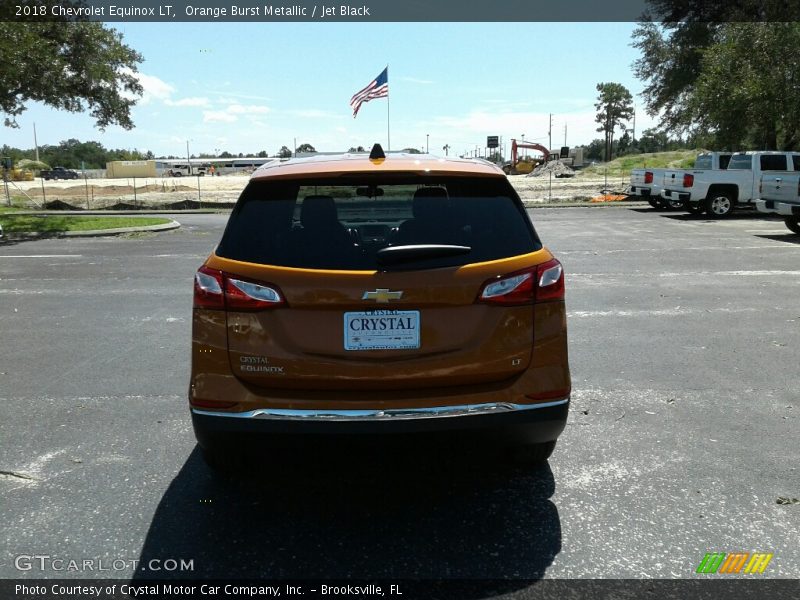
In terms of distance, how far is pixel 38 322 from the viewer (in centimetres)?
808

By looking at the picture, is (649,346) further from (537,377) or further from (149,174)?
(149,174)

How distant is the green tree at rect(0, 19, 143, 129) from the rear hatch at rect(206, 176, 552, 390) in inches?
640

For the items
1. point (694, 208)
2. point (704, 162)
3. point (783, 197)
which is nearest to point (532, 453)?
point (783, 197)

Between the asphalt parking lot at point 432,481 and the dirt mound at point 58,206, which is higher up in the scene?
the dirt mound at point 58,206

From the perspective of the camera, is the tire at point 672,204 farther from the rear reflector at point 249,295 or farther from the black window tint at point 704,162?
the rear reflector at point 249,295

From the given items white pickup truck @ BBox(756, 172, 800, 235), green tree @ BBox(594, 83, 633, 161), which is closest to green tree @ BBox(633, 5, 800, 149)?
white pickup truck @ BBox(756, 172, 800, 235)

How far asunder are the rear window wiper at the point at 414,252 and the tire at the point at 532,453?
A: 1279 mm

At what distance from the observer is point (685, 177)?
71.8 ft

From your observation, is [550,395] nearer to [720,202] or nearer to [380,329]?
[380,329]

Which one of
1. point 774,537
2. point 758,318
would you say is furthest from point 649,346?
point 774,537

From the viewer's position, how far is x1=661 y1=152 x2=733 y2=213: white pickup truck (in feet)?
71.5

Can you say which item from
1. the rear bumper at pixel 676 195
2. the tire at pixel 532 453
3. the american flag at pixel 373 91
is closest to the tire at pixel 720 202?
the rear bumper at pixel 676 195

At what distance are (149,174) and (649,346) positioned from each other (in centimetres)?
12971

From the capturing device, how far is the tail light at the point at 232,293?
10.5ft
